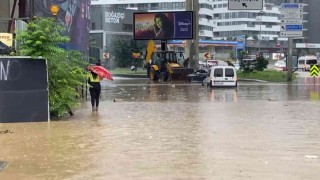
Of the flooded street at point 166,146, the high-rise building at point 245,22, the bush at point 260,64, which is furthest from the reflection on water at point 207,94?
the high-rise building at point 245,22

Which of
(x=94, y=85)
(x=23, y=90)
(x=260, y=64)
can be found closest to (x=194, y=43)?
(x=260, y=64)

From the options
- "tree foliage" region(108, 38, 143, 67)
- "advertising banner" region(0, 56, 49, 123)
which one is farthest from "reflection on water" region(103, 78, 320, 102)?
"tree foliage" region(108, 38, 143, 67)

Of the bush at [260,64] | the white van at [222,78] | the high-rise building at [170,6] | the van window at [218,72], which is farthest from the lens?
the high-rise building at [170,6]

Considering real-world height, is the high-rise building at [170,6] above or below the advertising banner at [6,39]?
above

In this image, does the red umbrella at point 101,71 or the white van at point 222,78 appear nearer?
the red umbrella at point 101,71

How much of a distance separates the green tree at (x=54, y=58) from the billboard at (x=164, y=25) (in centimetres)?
3781

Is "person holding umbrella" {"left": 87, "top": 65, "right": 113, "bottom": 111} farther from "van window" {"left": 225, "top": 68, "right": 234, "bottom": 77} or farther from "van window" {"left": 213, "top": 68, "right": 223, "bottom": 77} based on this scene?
"van window" {"left": 225, "top": 68, "right": 234, "bottom": 77}

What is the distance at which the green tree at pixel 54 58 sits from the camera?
16.6m

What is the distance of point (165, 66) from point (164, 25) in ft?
23.1

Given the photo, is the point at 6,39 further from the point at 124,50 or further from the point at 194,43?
the point at 124,50

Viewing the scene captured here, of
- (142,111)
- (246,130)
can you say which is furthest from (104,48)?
(246,130)

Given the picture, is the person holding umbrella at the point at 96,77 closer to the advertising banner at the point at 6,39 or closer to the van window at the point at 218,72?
the advertising banner at the point at 6,39

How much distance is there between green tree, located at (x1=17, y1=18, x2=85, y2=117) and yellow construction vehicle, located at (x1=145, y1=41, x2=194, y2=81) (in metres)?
30.2

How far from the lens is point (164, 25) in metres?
56.1
